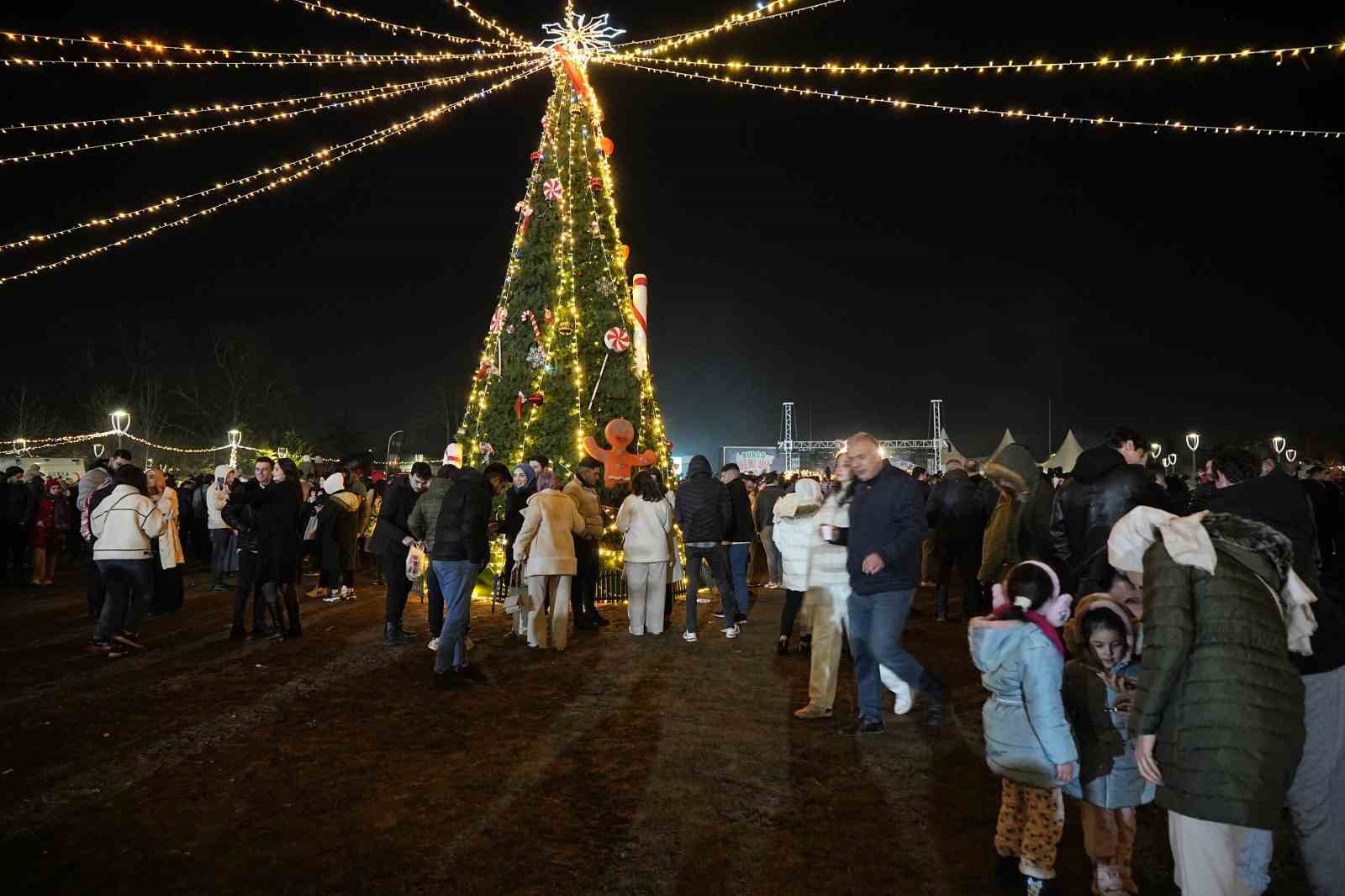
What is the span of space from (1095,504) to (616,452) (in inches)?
265

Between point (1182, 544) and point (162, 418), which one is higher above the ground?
point (162, 418)

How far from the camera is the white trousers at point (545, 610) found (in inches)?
317

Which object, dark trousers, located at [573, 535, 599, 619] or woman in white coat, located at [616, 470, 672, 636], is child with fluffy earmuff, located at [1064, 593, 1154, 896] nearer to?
woman in white coat, located at [616, 470, 672, 636]

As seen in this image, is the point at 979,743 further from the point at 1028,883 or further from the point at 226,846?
the point at 226,846

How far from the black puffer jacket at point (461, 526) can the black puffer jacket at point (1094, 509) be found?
468cm

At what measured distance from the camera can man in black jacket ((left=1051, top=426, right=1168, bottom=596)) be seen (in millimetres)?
4984

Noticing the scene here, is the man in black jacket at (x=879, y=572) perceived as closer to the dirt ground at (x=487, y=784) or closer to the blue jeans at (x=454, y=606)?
the dirt ground at (x=487, y=784)

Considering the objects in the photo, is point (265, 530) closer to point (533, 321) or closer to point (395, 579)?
point (395, 579)

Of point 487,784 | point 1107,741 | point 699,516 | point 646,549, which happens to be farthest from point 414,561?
point 1107,741

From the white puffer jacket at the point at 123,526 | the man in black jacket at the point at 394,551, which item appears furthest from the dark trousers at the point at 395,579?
the white puffer jacket at the point at 123,526

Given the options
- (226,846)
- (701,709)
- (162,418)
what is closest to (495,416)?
(701,709)

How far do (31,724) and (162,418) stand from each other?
1623 inches

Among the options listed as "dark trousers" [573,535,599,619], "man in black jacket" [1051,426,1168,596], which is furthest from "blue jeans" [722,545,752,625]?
"man in black jacket" [1051,426,1168,596]

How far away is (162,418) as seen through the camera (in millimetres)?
40625
